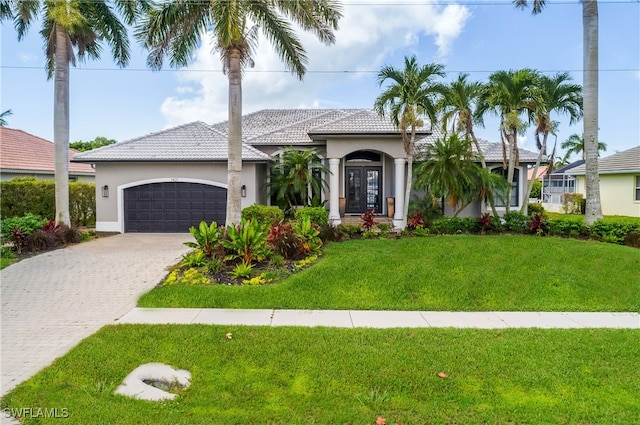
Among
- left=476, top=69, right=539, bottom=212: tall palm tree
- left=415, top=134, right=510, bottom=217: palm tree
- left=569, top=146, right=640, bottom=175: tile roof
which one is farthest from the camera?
left=569, top=146, right=640, bottom=175: tile roof

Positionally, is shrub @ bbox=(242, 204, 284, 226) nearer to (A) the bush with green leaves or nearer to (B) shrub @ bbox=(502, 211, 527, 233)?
(A) the bush with green leaves

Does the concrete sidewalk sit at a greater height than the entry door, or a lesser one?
lesser

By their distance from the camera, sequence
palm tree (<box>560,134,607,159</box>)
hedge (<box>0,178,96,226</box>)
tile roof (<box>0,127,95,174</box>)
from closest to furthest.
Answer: hedge (<box>0,178,96,226</box>)
tile roof (<box>0,127,95,174</box>)
palm tree (<box>560,134,607,159</box>)

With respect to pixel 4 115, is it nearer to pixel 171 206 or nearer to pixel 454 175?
pixel 171 206

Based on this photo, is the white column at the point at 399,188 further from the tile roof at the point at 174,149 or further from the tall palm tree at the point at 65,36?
the tall palm tree at the point at 65,36

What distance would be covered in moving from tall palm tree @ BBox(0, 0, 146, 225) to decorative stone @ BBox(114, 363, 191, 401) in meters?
12.5

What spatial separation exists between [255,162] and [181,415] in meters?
13.0

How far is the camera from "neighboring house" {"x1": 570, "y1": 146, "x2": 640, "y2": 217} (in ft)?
76.9

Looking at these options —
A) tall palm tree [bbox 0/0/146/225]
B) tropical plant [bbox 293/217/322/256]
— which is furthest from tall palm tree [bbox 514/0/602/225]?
tall palm tree [bbox 0/0/146/225]

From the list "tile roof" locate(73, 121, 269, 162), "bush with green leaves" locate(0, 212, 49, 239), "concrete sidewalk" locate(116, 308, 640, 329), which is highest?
"tile roof" locate(73, 121, 269, 162)

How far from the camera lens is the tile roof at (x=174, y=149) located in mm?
16062

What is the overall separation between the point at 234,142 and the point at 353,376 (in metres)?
8.03

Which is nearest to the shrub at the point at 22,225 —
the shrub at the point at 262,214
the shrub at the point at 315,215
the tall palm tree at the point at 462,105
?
the shrub at the point at 262,214

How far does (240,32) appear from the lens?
1018 cm
